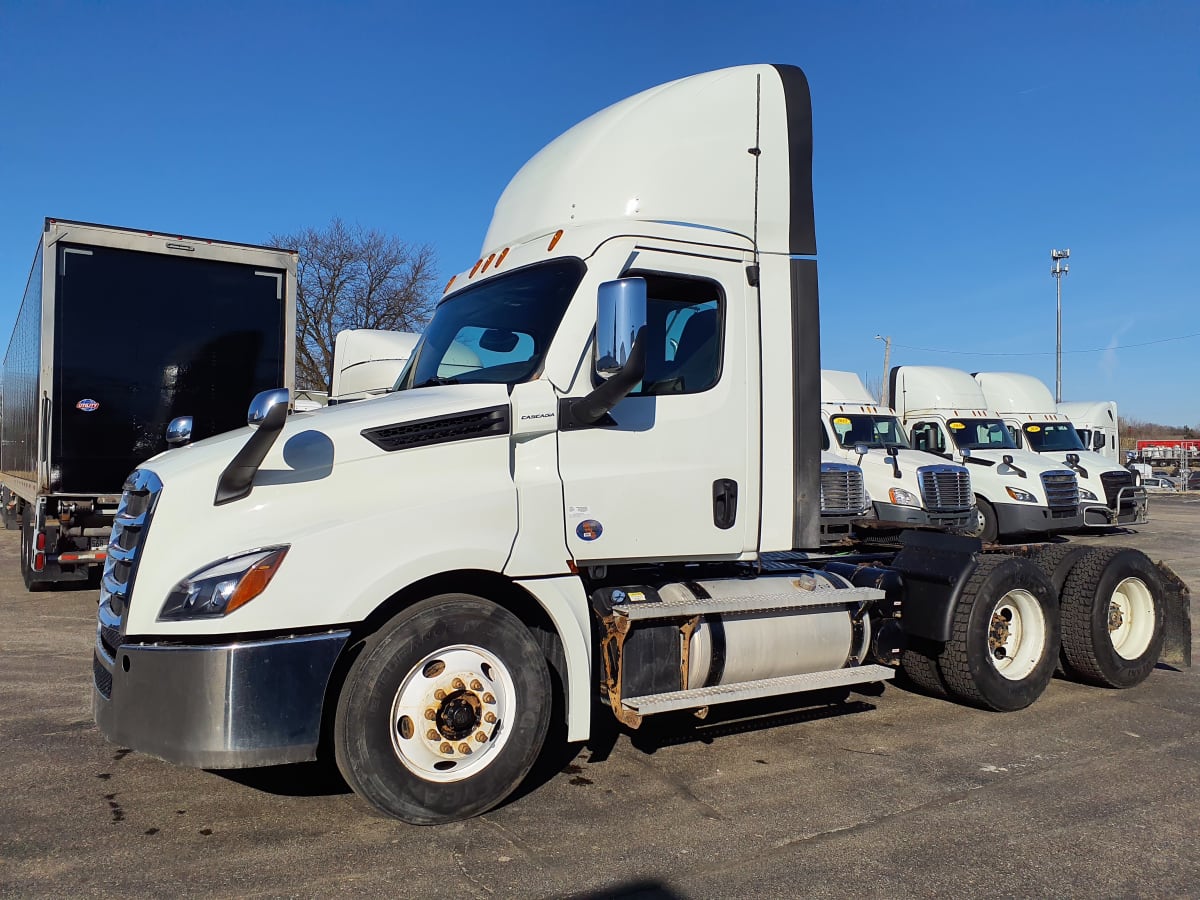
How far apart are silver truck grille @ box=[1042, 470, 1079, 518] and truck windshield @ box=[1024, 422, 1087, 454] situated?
137 inches

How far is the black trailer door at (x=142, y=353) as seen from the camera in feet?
32.7

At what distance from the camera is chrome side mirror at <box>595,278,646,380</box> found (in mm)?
4312

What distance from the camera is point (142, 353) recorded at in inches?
404

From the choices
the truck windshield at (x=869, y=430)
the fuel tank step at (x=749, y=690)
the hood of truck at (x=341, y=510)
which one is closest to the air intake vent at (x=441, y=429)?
the hood of truck at (x=341, y=510)

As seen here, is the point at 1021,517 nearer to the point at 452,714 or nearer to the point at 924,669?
the point at 924,669

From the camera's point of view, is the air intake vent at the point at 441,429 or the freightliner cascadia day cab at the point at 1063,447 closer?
the air intake vent at the point at 441,429

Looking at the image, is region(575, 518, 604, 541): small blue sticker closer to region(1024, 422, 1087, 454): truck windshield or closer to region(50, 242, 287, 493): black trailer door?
region(50, 242, 287, 493): black trailer door

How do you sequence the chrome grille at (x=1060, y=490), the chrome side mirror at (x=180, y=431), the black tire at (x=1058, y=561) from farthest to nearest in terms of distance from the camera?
the chrome grille at (x=1060, y=490) < the black tire at (x=1058, y=561) < the chrome side mirror at (x=180, y=431)

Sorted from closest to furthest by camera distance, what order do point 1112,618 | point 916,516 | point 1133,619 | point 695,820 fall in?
point 695,820 < point 1112,618 < point 1133,619 < point 916,516

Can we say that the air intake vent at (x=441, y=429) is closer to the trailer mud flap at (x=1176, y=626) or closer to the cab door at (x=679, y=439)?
the cab door at (x=679, y=439)

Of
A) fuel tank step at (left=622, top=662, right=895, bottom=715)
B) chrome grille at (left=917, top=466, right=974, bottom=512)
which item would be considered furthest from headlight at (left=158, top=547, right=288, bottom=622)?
chrome grille at (left=917, top=466, right=974, bottom=512)

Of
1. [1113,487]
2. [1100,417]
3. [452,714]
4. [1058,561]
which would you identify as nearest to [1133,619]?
[1058,561]

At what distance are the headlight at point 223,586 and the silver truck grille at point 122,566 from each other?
265 mm

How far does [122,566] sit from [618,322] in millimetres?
2543
